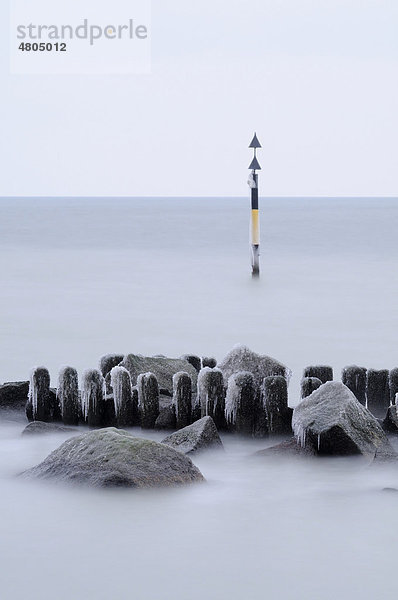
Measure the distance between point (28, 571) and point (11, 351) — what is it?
9.39 meters

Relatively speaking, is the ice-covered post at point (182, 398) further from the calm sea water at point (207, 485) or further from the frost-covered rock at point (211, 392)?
the calm sea water at point (207, 485)

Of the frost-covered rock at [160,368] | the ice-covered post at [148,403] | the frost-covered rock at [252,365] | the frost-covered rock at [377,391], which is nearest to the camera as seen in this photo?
the ice-covered post at [148,403]

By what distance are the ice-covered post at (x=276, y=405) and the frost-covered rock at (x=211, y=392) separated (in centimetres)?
33

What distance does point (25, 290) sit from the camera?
2559 centimetres

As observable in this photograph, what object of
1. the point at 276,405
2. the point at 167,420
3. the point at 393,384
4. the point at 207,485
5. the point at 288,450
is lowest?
the point at 207,485

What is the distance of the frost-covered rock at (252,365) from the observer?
788 centimetres

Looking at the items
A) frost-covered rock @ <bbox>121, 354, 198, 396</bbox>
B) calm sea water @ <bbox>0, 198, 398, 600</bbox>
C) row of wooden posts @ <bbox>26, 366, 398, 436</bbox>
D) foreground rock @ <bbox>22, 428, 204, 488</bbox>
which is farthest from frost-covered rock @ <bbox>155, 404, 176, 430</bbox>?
foreground rock @ <bbox>22, 428, 204, 488</bbox>

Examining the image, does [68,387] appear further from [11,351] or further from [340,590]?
[11,351]

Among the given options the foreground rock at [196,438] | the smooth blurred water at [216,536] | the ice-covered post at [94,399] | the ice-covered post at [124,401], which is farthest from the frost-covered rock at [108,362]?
the smooth blurred water at [216,536]

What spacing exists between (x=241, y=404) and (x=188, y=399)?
0.40 metres

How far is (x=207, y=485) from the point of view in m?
6.55

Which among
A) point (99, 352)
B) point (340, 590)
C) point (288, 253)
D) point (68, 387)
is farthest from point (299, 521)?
point (288, 253)

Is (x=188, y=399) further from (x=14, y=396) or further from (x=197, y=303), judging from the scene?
(x=197, y=303)

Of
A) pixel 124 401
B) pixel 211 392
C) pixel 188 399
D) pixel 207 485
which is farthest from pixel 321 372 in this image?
pixel 207 485
